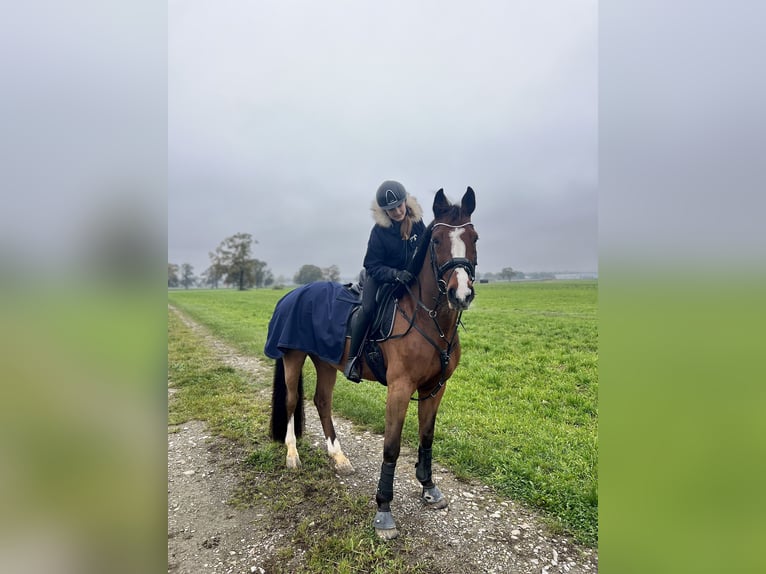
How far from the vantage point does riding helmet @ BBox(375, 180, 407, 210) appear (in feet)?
11.7

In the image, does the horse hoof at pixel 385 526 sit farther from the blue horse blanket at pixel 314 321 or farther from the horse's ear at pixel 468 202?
the horse's ear at pixel 468 202

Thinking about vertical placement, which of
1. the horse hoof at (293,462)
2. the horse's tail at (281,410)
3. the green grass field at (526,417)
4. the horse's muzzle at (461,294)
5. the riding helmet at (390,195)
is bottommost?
the horse hoof at (293,462)

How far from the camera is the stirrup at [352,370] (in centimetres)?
409

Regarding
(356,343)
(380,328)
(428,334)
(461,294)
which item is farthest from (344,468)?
(461,294)

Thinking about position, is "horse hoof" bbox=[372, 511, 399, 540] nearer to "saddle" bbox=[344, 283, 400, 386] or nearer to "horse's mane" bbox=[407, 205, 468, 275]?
"saddle" bbox=[344, 283, 400, 386]

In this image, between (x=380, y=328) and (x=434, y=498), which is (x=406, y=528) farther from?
(x=380, y=328)

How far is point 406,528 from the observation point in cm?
350

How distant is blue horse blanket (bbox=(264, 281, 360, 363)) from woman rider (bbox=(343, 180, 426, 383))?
0.39m

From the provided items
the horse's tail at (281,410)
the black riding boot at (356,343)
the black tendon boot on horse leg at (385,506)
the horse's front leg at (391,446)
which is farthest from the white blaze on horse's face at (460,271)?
the horse's tail at (281,410)

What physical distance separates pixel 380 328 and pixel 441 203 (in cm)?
150

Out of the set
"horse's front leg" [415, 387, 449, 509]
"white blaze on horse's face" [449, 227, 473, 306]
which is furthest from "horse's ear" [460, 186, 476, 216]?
"horse's front leg" [415, 387, 449, 509]
